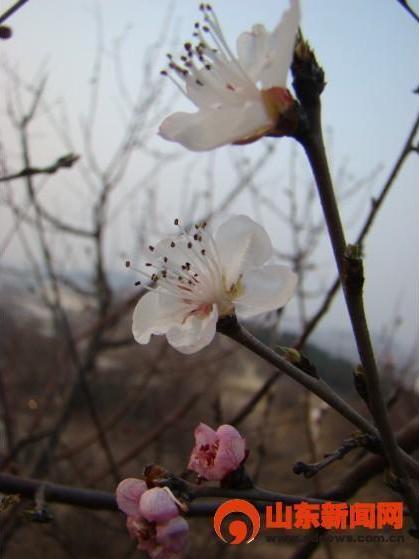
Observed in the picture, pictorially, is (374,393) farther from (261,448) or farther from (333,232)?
(261,448)

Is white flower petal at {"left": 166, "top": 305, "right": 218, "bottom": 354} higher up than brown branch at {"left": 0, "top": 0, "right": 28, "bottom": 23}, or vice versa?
brown branch at {"left": 0, "top": 0, "right": 28, "bottom": 23}

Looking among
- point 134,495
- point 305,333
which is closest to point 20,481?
point 134,495

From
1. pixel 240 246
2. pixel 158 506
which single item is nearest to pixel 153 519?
pixel 158 506

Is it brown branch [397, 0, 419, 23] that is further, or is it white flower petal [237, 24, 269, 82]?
brown branch [397, 0, 419, 23]

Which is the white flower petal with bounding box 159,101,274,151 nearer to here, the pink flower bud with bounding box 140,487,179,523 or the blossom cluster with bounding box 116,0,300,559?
the blossom cluster with bounding box 116,0,300,559

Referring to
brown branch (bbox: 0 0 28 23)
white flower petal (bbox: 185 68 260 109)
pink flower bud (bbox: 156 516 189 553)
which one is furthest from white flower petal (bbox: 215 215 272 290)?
brown branch (bbox: 0 0 28 23)

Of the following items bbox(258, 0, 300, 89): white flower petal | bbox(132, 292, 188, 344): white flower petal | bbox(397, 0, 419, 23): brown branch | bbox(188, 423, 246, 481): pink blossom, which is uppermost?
bbox(397, 0, 419, 23): brown branch

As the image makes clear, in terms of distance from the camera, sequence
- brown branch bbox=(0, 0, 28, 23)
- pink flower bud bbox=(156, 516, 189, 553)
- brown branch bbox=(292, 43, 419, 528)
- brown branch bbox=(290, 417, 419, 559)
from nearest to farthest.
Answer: brown branch bbox=(292, 43, 419, 528)
pink flower bud bbox=(156, 516, 189, 553)
brown branch bbox=(0, 0, 28, 23)
brown branch bbox=(290, 417, 419, 559)

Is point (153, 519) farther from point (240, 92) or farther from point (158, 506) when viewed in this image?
point (240, 92)
